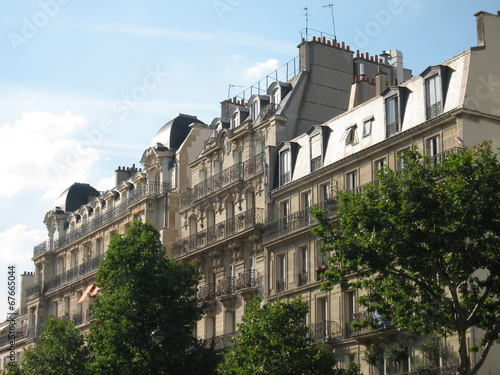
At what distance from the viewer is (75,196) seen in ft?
249

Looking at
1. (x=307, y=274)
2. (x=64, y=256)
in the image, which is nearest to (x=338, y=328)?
(x=307, y=274)

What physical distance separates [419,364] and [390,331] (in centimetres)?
178

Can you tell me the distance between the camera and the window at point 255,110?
172 feet

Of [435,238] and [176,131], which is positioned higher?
[176,131]

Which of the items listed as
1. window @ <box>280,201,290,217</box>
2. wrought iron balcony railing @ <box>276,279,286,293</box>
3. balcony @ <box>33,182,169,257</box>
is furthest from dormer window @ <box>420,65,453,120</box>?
balcony @ <box>33,182,169,257</box>

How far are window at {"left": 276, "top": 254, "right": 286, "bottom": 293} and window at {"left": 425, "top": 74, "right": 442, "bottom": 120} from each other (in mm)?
10725

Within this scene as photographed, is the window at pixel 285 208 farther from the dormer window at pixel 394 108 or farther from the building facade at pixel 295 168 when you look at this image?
the dormer window at pixel 394 108

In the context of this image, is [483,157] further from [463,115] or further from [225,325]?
[225,325]

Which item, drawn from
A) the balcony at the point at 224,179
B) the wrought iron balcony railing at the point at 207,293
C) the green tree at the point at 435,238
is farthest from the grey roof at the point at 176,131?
the green tree at the point at 435,238

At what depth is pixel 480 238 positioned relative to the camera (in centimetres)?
3117

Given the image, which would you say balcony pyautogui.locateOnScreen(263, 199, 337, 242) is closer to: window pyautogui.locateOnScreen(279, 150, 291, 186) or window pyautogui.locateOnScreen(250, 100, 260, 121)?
window pyautogui.locateOnScreen(279, 150, 291, 186)

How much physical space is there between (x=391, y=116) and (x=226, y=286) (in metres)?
13.2

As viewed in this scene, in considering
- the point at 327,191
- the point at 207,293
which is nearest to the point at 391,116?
the point at 327,191

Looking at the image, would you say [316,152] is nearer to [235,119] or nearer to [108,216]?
[235,119]
